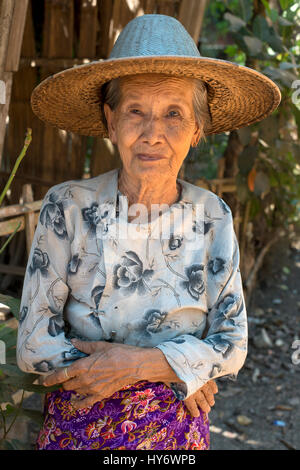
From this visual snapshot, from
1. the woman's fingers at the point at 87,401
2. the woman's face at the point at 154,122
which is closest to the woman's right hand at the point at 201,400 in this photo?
the woman's fingers at the point at 87,401

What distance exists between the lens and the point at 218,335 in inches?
66.1

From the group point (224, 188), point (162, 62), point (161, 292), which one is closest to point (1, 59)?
Result: point (162, 62)

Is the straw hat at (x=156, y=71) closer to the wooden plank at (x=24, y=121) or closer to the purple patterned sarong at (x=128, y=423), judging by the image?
the purple patterned sarong at (x=128, y=423)

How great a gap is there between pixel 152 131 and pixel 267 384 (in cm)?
273

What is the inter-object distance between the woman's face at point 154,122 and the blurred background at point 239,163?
39.4 inches

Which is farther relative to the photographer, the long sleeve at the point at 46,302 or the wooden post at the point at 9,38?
the wooden post at the point at 9,38

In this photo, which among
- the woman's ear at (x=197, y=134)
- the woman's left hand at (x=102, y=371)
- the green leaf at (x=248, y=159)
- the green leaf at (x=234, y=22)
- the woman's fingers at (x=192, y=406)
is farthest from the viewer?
the green leaf at (x=248, y=159)

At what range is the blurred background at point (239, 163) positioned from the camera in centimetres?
334

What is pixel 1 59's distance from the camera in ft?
6.32

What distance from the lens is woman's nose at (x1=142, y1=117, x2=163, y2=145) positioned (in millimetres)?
1615

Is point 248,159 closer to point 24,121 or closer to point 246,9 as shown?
point 246,9

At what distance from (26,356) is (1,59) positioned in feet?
3.42

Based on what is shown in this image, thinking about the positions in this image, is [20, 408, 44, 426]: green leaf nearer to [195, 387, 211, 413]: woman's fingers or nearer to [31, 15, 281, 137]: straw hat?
A: [195, 387, 211, 413]: woman's fingers
